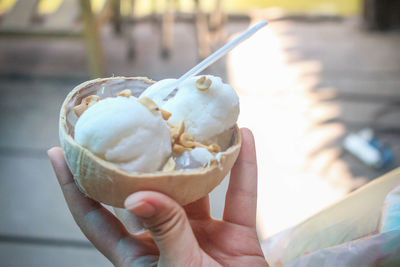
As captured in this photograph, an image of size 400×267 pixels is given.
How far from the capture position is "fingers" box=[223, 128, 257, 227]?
797mm

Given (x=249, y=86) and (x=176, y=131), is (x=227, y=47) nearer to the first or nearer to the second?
(x=176, y=131)

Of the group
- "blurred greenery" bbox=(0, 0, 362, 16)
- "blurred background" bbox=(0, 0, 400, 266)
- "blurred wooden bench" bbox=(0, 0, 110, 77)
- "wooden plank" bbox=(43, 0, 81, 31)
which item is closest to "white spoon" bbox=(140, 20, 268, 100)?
"blurred background" bbox=(0, 0, 400, 266)

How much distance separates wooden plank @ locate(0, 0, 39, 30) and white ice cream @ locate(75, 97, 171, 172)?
69.8 inches

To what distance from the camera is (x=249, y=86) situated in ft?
7.01

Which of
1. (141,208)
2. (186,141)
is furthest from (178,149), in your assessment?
(141,208)

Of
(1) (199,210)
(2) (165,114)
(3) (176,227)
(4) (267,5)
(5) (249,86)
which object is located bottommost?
(5) (249,86)

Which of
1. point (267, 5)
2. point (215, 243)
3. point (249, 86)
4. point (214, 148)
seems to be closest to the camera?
point (214, 148)

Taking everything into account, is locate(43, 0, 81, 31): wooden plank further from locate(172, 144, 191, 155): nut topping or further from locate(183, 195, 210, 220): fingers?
locate(172, 144, 191, 155): nut topping

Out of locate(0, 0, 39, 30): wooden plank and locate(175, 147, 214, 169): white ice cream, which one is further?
locate(0, 0, 39, 30): wooden plank

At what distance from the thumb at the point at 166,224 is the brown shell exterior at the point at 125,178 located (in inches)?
0.8

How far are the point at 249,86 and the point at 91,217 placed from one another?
4.91ft

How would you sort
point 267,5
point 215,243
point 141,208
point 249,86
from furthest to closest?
point 267,5 < point 249,86 < point 215,243 < point 141,208

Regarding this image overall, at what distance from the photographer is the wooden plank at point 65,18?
217 cm

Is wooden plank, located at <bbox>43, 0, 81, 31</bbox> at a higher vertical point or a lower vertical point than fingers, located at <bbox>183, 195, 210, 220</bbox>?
higher
